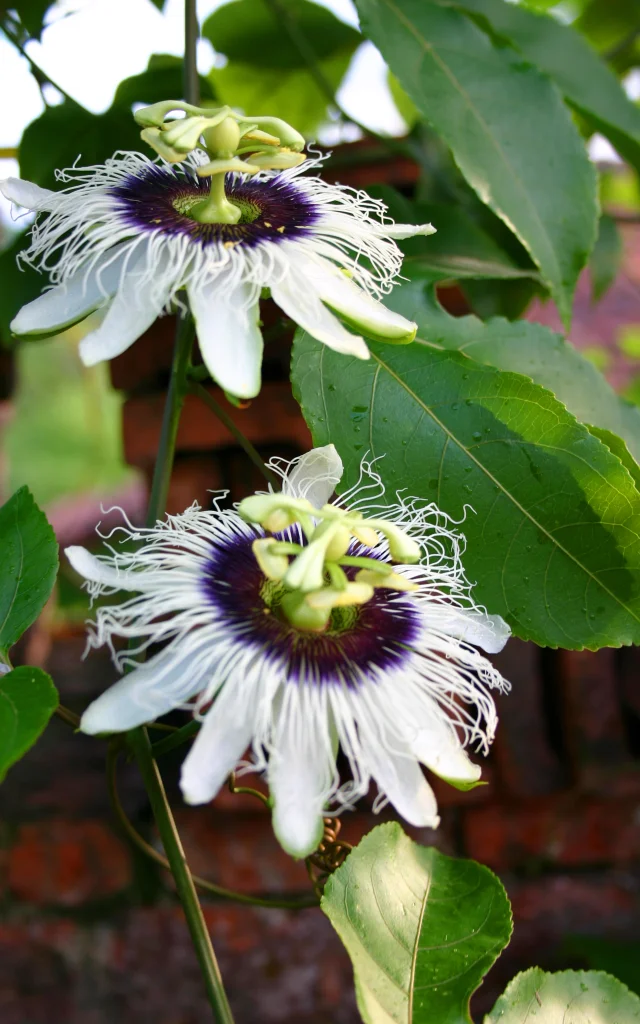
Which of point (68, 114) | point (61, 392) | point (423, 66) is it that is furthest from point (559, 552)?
point (61, 392)

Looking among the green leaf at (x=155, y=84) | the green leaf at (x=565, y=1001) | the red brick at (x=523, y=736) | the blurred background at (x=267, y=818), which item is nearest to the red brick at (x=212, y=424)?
the blurred background at (x=267, y=818)

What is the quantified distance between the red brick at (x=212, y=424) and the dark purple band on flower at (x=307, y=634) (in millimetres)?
469

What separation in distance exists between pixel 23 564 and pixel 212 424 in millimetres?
493

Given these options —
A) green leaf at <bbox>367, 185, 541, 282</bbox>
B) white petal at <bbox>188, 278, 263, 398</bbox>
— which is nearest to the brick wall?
green leaf at <bbox>367, 185, 541, 282</bbox>

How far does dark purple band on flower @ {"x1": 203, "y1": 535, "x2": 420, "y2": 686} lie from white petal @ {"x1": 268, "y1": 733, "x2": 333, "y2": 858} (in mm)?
45

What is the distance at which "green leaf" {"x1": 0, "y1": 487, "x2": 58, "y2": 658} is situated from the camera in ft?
1.78

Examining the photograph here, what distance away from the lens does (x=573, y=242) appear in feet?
2.25

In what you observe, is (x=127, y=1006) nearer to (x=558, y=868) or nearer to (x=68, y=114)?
(x=558, y=868)

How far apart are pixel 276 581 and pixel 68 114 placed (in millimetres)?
582

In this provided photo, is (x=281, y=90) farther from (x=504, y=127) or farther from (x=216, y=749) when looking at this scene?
(x=216, y=749)

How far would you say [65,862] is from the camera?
115 centimetres

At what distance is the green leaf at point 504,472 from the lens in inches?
21.3

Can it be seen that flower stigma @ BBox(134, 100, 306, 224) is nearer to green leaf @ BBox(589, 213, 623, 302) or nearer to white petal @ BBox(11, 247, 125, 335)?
white petal @ BBox(11, 247, 125, 335)

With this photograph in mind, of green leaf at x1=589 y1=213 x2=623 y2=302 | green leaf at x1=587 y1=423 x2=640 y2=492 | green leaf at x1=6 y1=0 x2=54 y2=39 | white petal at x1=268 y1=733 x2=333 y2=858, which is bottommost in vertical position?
green leaf at x1=589 y1=213 x2=623 y2=302
